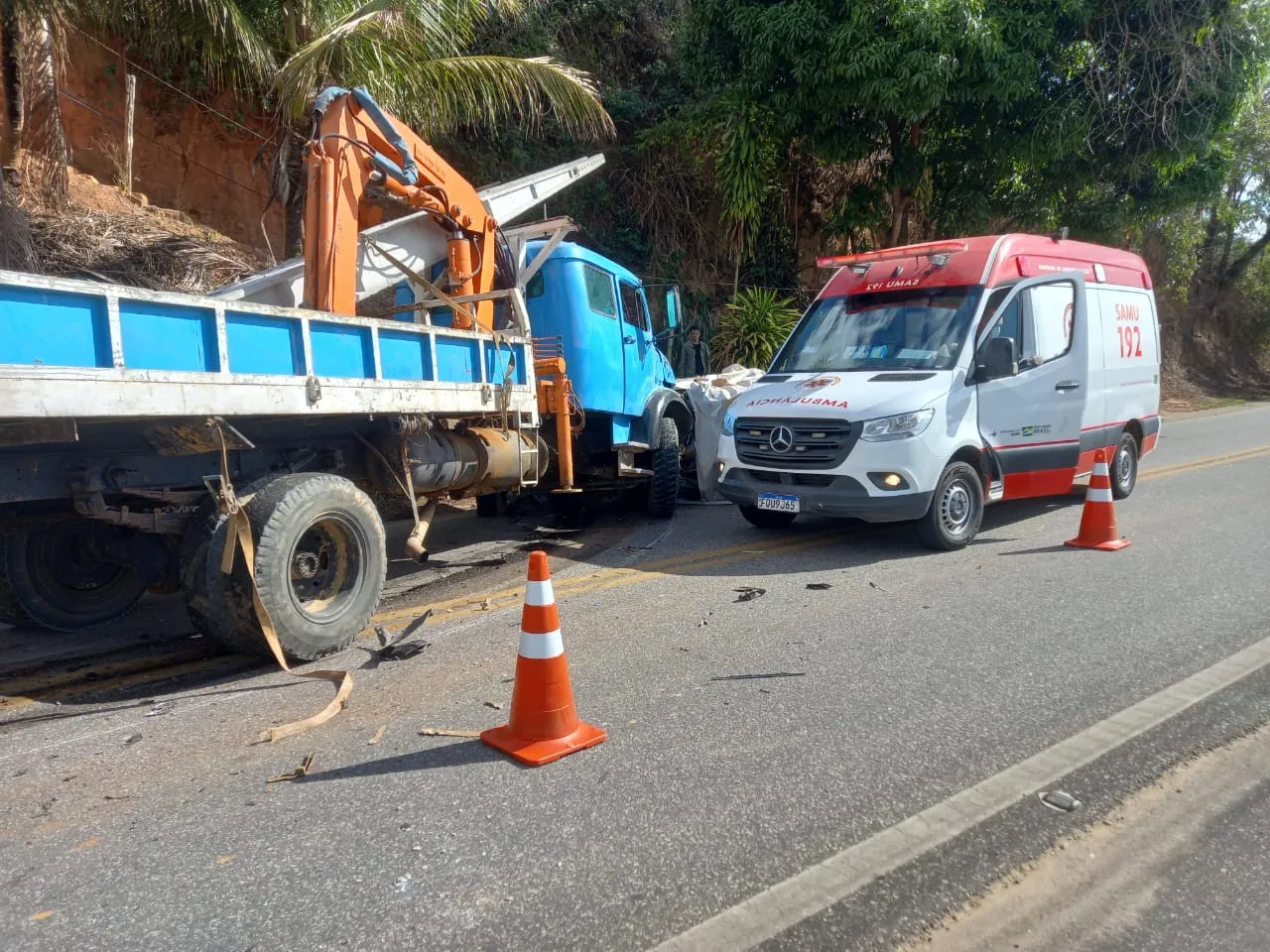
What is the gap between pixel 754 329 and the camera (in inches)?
635

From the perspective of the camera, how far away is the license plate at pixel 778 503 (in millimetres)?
7098

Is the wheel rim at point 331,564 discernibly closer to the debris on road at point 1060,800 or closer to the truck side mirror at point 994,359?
the debris on road at point 1060,800

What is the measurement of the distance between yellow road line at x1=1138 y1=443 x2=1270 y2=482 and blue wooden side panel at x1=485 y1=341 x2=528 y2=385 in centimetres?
805

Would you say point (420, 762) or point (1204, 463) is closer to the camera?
point (420, 762)

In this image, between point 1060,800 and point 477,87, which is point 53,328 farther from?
point 477,87

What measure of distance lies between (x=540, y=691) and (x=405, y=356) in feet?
9.43

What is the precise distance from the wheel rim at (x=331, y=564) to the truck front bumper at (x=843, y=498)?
3.37 metres

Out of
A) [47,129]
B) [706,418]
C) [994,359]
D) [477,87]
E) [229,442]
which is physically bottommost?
[706,418]

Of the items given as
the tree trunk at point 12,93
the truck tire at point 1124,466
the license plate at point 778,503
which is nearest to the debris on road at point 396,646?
the license plate at point 778,503

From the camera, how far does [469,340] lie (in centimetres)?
631

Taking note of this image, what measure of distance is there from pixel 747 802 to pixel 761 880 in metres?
0.47

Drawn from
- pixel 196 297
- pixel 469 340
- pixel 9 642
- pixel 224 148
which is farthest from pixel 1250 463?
pixel 224 148

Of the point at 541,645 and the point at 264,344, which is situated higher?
the point at 264,344

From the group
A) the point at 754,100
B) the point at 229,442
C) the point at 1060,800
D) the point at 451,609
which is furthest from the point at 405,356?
the point at 754,100
